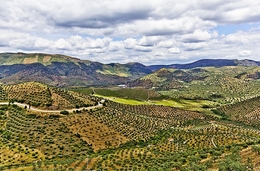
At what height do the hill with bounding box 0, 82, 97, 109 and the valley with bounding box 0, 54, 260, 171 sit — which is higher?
the hill with bounding box 0, 82, 97, 109

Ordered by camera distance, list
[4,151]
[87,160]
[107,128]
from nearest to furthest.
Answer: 1. [87,160]
2. [4,151]
3. [107,128]

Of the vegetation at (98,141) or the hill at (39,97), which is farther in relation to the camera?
the hill at (39,97)

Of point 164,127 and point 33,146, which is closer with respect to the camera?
point 33,146

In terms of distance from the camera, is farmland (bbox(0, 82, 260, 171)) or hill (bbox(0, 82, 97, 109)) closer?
farmland (bbox(0, 82, 260, 171))

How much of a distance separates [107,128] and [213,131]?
59.1 metres

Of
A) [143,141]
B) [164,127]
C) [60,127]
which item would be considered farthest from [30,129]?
[164,127]

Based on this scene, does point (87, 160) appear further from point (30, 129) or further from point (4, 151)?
point (30, 129)

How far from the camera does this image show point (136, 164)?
88.1 m

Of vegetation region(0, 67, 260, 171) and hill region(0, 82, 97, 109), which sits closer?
vegetation region(0, 67, 260, 171)

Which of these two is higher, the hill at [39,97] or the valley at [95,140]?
the hill at [39,97]

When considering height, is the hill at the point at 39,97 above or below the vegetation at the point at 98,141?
above

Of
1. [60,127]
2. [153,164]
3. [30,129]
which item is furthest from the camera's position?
[60,127]

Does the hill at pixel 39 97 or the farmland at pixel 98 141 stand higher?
the hill at pixel 39 97

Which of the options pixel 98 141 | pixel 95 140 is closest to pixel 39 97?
pixel 95 140
